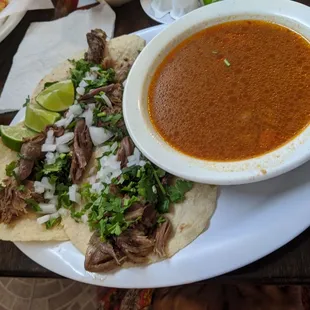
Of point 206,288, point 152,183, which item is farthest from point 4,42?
point 206,288

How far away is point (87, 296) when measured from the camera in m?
2.90

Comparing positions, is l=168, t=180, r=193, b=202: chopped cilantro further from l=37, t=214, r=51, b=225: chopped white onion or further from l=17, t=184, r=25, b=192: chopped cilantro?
l=17, t=184, r=25, b=192: chopped cilantro

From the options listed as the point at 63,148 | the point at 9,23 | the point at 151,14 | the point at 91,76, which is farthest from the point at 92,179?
the point at 9,23

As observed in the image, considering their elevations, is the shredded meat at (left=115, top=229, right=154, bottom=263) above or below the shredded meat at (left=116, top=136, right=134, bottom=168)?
below

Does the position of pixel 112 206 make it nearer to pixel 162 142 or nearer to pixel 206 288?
pixel 162 142

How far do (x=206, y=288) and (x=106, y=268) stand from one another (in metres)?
0.70

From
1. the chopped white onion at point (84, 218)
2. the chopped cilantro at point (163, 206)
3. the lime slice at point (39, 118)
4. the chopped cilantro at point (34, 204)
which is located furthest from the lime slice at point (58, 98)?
the chopped cilantro at point (163, 206)

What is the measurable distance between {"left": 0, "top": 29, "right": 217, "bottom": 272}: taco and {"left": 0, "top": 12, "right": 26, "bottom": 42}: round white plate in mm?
581

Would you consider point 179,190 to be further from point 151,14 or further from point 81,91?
point 151,14

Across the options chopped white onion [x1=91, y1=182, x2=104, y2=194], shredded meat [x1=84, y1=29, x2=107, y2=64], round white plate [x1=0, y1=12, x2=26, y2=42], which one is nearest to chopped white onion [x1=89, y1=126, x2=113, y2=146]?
chopped white onion [x1=91, y1=182, x2=104, y2=194]

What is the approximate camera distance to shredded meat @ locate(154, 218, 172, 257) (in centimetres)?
153

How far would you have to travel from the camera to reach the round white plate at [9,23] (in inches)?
104

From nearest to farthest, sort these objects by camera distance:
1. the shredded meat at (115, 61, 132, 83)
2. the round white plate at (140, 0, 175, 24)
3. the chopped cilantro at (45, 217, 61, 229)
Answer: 1. the chopped cilantro at (45, 217, 61, 229)
2. the shredded meat at (115, 61, 132, 83)
3. the round white plate at (140, 0, 175, 24)

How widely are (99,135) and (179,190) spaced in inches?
18.2
